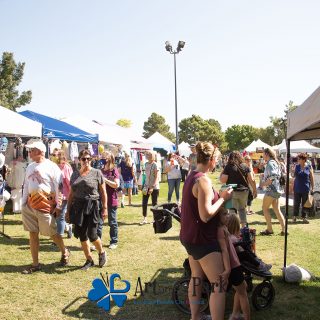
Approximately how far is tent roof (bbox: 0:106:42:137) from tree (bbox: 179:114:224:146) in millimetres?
74998

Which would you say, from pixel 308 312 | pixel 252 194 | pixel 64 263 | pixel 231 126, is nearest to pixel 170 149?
pixel 252 194

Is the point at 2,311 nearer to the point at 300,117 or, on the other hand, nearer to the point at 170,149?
the point at 300,117

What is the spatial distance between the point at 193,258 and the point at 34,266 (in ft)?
9.97

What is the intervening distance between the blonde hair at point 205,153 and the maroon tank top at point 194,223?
115 millimetres

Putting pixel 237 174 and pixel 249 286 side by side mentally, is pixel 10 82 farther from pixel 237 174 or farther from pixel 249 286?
pixel 249 286

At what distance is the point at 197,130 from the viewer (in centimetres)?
8444

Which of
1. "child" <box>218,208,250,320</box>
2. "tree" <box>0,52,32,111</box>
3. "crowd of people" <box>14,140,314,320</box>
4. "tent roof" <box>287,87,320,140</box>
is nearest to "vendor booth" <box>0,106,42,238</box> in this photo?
"crowd of people" <box>14,140,314,320</box>

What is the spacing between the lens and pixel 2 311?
155 inches

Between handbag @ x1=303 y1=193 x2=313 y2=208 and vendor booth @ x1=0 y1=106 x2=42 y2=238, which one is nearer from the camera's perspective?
vendor booth @ x1=0 y1=106 x2=42 y2=238

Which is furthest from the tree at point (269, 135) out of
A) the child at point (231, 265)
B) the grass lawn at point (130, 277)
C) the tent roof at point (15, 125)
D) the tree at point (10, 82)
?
the child at point (231, 265)

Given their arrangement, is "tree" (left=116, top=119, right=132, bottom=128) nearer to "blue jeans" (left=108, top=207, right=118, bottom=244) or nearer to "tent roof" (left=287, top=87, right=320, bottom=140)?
"blue jeans" (left=108, top=207, right=118, bottom=244)

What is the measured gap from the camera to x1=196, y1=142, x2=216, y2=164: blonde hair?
9.93 ft

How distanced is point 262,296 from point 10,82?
42953 mm

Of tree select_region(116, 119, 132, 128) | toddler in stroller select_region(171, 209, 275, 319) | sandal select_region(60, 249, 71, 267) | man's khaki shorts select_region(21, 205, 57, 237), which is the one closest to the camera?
toddler in stroller select_region(171, 209, 275, 319)
